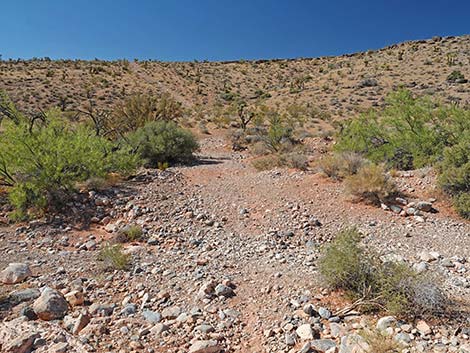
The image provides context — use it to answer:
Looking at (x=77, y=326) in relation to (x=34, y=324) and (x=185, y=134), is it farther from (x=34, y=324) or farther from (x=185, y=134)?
(x=185, y=134)

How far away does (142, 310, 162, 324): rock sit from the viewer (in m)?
4.07

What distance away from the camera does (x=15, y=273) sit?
5.03m

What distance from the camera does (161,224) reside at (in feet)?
23.2

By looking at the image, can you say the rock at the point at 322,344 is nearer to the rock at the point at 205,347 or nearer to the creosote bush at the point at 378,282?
the creosote bush at the point at 378,282

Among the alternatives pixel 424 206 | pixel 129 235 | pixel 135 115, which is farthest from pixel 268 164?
pixel 135 115

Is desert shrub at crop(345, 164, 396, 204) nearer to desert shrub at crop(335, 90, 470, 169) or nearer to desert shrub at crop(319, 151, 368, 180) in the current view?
desert shrub at crop(319, 151, 368, 180)

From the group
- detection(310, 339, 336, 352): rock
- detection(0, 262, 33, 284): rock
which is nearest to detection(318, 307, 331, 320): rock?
detection(310, 339, 336, 352): rock

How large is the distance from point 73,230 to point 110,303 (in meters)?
3.02

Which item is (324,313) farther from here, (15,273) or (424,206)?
(424,206)

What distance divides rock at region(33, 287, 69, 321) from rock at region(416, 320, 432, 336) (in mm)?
3795

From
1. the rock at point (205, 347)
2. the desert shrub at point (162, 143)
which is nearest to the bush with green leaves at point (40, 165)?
the desert shrub at point (162, 143)

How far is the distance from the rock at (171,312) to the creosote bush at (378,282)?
5.84ft

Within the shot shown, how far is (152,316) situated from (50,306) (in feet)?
3.88

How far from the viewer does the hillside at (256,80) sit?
98.2 ft
